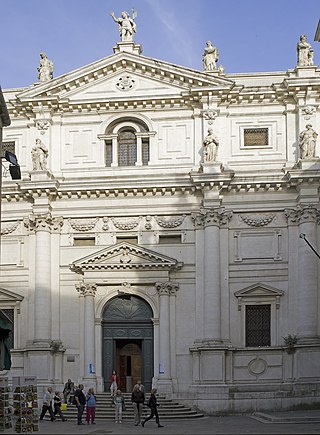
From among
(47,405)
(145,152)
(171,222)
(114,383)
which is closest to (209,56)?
(145,152)

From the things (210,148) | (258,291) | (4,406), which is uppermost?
(210,148)

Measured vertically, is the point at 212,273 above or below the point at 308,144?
below

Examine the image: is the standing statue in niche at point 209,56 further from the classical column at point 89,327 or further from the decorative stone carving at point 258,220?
the classical column at point 89,327

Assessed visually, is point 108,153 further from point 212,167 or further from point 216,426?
point 216,426

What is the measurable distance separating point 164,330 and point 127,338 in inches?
81.4

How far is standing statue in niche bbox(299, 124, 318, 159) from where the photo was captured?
138 feet

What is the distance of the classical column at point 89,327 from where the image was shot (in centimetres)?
4247

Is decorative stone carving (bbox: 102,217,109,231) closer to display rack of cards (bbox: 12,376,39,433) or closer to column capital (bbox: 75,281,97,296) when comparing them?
column capital (bbox: 75,281,97,296)

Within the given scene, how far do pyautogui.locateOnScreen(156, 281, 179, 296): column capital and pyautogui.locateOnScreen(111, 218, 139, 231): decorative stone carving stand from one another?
3.07 meters

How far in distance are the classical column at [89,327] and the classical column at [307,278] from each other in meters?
9.26

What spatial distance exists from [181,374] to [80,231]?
8.27m

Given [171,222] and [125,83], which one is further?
[125,83]

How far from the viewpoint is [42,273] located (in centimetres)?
4297

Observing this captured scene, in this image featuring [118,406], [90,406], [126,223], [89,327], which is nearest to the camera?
[90,406]
